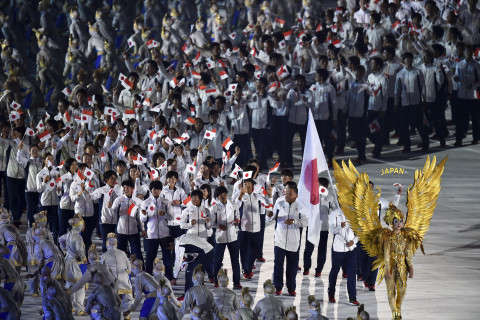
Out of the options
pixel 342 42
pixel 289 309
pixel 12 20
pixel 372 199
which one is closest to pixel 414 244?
pixel 372 199

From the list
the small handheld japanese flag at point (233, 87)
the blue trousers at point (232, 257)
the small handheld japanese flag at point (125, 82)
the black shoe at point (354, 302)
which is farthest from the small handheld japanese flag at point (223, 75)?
the black shoe at point (354, 302)

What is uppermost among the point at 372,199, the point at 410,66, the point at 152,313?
the point at 410,66

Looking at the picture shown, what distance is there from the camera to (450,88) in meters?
27.8

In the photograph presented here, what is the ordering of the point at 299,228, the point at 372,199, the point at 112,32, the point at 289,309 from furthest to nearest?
the point at 112,32
the point at 299,228
the point at 372,199
the point at 289,309

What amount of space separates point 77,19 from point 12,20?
8.09 ft

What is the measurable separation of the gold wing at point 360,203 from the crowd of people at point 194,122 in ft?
4.66

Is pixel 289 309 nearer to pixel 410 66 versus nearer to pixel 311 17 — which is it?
pixel 410 66

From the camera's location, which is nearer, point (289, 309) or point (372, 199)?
point (289, 309)

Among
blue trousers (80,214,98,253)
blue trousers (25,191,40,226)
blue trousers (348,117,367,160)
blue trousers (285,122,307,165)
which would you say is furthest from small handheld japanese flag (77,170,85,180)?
blue trousers (348,117,367,160)

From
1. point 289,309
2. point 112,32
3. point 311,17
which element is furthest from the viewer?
point 112,32

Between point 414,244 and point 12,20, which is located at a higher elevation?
point 12,20

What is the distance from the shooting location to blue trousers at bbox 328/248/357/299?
19.2 m

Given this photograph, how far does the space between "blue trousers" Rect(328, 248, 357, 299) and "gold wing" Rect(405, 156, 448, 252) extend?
8.21 ft

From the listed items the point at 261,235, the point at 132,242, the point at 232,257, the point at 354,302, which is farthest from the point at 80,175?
the point at 354,302
